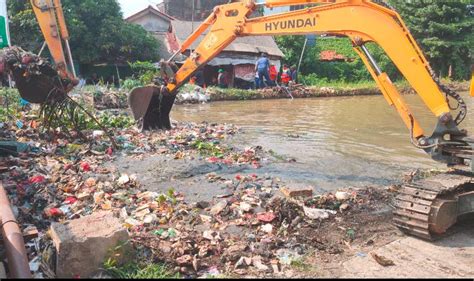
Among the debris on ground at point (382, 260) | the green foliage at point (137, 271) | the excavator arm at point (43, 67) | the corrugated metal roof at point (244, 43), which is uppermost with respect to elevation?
the corrugated metal roof at point (244, 43)

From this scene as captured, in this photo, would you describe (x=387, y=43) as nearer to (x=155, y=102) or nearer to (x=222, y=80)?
(x=155, y=102)

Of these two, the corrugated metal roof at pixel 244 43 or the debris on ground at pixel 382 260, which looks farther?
the corrugated metal roof at pixel 244 43

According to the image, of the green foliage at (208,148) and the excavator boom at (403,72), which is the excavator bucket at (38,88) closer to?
the green foliage at (208,148)

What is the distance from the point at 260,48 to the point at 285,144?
702 inches

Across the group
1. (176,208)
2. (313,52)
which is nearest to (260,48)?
(313,52)

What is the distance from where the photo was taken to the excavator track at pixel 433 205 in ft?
16.0

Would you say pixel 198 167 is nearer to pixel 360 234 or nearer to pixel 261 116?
pixel 360 234

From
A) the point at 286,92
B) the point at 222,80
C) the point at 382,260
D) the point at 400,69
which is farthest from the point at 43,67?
the point at 222,80

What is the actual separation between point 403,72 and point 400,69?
0.18ft

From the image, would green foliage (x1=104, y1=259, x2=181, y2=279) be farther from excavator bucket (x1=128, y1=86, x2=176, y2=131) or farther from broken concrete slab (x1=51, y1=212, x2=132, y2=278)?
excavator bucket (x1=128, y1=86, x2=176, y2=131)

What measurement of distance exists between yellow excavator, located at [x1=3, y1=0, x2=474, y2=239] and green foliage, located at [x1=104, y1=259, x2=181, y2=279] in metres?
2.70

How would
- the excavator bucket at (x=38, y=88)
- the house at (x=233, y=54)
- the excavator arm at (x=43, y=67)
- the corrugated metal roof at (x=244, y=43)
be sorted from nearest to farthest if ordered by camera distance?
1. the excavator arm at (x=43, y=67)
2. the excavator bucket at (x=38, y=88)
3. the house at (x=233, y=54)
4. the corrugated metal roof at (x=244, y=43)

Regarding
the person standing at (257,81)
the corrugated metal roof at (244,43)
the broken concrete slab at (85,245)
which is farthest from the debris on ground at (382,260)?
the corrugated metal roof at (244,43)

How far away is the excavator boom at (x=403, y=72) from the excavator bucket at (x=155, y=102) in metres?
1.98
